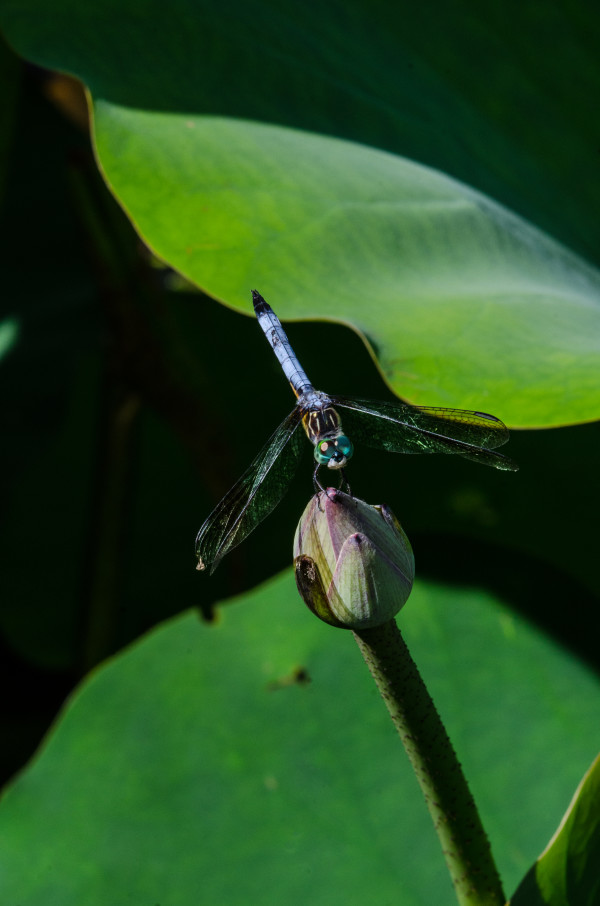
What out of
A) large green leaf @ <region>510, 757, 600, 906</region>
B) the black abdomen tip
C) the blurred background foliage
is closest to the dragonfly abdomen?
the black abdomen tip

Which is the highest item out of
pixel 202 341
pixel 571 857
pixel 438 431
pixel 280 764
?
pixel 438 431

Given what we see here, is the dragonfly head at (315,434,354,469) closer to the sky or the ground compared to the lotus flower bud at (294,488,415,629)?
closer to the ground

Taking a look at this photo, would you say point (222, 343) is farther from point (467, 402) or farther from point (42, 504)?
point (467, 402)

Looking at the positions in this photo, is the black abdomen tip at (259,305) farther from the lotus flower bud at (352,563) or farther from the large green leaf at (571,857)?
the large green leaf at (571,857)

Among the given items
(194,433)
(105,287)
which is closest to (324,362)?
(194,433)

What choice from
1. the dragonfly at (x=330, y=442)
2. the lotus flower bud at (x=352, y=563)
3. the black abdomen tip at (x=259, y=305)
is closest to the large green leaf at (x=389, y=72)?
the black abdomen tip at (x=259, y=305)

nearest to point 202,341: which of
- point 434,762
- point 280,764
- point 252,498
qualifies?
point 280,764

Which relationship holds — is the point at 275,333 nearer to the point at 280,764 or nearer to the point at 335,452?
the point at 335,452

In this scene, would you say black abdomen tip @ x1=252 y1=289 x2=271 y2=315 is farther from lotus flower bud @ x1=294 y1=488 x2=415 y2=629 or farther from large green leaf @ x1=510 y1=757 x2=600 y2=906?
large green leaf @ x1=510 y1=757 x2=600 y2=906
